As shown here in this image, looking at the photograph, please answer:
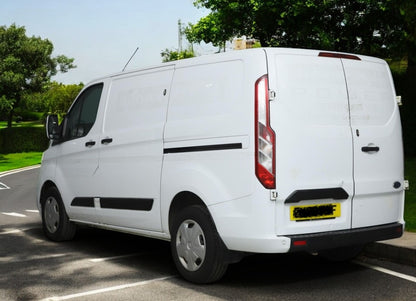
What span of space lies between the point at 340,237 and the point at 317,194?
439 millimetres

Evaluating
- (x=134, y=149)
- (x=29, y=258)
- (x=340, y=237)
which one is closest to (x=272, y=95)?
(x=340, y=237)

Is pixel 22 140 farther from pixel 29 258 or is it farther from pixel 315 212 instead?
pixel 315 212

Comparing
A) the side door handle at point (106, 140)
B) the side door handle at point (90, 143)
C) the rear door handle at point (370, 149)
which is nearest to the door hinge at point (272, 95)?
the rear door handle at point (370, 149)

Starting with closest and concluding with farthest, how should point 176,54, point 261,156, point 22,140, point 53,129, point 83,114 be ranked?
point 261,156, point 83,114, point 53,129, point 22,140, point 176,54

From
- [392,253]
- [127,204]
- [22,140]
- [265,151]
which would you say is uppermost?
[265,151]

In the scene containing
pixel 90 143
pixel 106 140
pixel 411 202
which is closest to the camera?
pixel 106 140

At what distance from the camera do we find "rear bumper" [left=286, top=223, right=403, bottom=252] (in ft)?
17.2

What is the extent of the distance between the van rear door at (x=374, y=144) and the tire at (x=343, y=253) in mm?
738

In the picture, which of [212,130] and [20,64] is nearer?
[212,130]

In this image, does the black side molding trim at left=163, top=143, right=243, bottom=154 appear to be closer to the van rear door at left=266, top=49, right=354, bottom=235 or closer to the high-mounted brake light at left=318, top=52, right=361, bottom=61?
the van rear door at left=266, top=49, right=354, bottom=235

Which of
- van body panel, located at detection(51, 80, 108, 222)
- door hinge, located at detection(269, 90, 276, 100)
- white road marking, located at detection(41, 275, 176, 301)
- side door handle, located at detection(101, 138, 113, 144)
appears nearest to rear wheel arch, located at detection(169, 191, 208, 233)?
white road marking, located at detection(41, 275, 176, 301)

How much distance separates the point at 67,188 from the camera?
7.90 m

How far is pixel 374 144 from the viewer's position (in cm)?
582

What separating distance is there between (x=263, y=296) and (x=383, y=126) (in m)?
1.95
